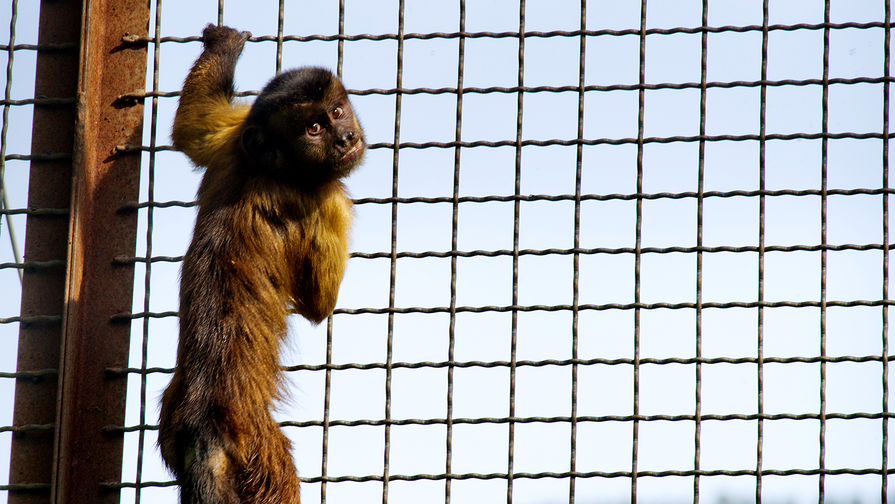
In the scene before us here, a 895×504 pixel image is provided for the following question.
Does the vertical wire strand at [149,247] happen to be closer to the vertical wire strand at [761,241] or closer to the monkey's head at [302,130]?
the monkey's head at [302,130]

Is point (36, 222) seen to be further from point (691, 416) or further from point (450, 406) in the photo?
point (691, 416)

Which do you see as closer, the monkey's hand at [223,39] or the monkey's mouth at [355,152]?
the monkey's mouth at [355,152]

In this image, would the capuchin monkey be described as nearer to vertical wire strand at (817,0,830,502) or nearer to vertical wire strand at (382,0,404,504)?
vertical wire strand at (382,0,404,504)

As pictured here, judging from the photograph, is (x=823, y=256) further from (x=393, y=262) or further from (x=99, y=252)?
(x=99, y=252)

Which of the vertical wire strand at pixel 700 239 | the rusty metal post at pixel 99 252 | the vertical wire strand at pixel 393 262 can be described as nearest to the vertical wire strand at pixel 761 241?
the vertical wire strand at pixel 700 239

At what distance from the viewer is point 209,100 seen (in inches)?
264

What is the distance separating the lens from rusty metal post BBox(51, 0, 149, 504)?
6.44 m

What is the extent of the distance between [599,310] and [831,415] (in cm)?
132

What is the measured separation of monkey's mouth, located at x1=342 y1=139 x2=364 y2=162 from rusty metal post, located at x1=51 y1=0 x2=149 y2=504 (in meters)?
1.27

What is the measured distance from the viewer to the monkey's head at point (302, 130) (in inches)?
246

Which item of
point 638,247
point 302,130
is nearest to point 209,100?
point 302,130

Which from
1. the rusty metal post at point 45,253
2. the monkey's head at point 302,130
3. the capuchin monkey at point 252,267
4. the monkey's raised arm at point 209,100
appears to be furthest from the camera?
the monkey's raised arm at point 209,100

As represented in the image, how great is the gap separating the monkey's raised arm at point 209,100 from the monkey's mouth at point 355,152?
2.40 ft

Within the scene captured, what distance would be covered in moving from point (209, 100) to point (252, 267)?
1.13 m
